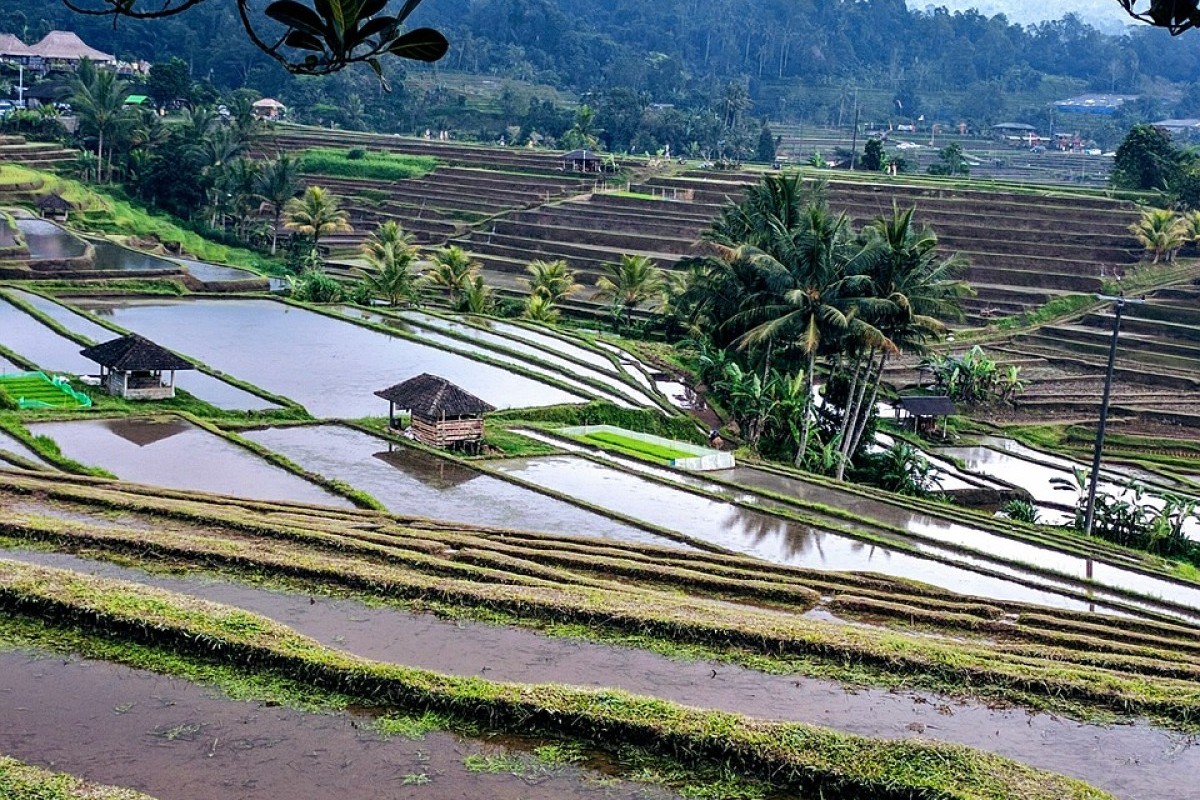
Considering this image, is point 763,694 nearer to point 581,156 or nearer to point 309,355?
point 309,355


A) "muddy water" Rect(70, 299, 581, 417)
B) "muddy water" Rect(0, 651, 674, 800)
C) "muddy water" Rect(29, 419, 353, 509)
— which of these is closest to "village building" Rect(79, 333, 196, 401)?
"muddy water" Rect(29, 419, 353, 509)

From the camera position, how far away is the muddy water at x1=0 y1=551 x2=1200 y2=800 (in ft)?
18.8

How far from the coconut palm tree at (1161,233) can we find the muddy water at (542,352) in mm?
16357

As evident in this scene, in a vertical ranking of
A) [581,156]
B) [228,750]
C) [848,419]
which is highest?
[581,156]

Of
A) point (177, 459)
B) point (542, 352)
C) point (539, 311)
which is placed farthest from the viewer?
point (539, 311)

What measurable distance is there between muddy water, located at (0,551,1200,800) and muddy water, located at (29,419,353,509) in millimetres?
5906

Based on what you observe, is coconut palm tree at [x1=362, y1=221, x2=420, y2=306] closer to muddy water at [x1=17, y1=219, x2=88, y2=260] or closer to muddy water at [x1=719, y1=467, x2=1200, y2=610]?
muddy water at [x1=17, y1=219, x2=88, y2=260]

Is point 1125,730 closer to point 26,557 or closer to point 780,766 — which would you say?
point 780,766

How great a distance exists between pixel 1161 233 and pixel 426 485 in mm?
24467

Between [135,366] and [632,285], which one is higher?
[632,285]

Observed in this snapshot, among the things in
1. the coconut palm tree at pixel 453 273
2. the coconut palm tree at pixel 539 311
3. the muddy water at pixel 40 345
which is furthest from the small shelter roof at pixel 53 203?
the coconut palm tree at pixel 539 311

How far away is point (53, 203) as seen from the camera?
33750mm

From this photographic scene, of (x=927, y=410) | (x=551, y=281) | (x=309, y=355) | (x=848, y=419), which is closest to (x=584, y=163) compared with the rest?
(x=551, y=281)

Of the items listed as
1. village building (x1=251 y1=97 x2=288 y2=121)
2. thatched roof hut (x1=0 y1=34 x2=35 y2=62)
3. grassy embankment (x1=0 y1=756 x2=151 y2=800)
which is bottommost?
grassy embankment (x1=0 y1=756 x2=151 y2=800)
